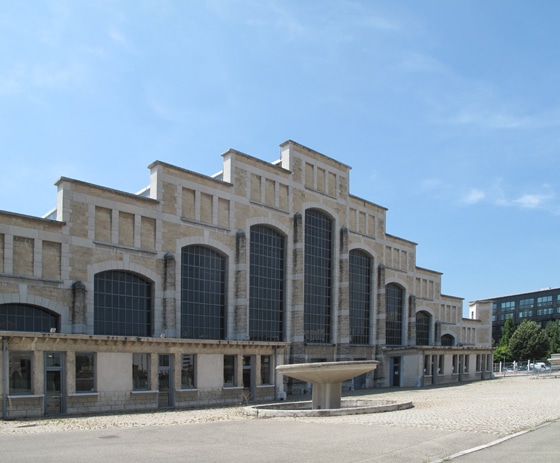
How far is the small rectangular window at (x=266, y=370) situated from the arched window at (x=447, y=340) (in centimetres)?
3541

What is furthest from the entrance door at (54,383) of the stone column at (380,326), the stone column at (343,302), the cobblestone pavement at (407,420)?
the stone column at (380,326)

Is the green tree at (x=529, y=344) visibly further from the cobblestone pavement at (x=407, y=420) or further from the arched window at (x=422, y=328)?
the cobblestone pavement at (x=407, y=420)

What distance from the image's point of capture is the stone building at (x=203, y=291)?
2780 cm

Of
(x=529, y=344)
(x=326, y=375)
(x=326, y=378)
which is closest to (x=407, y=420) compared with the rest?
(x=326, y=375)

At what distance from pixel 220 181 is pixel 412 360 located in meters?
24.5

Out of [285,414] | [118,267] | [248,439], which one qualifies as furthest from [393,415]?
[118,267]

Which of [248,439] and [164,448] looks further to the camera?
[248,439]

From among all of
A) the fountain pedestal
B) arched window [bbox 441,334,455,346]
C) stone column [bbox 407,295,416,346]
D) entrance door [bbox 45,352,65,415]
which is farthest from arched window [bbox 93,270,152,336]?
arched window [bbox 441,334,455,346]

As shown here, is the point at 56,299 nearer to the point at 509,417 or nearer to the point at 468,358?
the point at 509,417

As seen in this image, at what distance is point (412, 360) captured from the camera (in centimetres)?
5212

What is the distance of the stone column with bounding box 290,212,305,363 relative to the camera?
144 feet

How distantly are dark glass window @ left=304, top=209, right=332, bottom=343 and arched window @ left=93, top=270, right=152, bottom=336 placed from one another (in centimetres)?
1485

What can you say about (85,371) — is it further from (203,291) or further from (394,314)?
Result: (394,314)

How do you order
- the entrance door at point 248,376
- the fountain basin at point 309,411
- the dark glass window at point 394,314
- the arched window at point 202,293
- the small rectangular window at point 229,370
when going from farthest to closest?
the dark glass window at point 394,314
the arched window at point 202,293
the entrance door at point 248,376
the small rectangular window at point 229,370
the fountain basin at point 309,411
